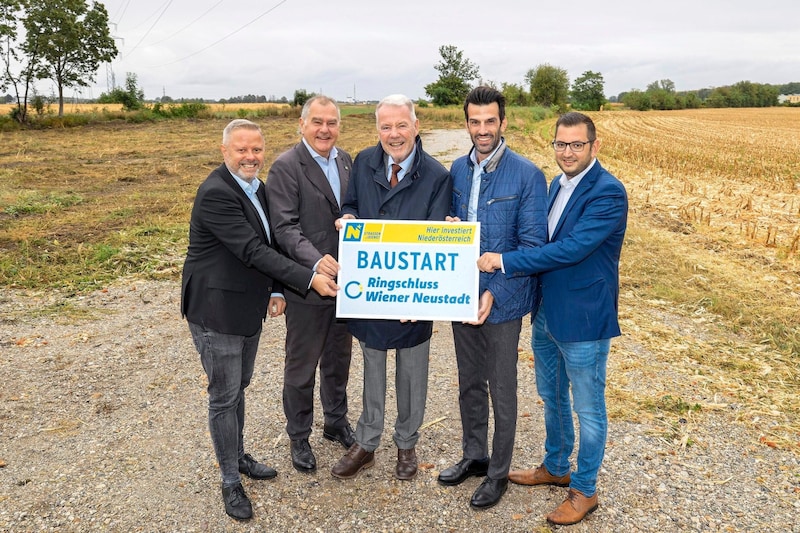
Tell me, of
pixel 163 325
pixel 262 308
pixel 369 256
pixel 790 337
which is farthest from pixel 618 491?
pixel 163 325

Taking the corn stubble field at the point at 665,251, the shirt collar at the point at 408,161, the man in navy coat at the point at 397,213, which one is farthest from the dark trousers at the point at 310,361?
the corn stubble field at the point at 665,251

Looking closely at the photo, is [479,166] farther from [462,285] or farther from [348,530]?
[348,530]

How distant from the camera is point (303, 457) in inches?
166

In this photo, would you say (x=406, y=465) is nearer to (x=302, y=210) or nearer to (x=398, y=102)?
(x=302, y=210)

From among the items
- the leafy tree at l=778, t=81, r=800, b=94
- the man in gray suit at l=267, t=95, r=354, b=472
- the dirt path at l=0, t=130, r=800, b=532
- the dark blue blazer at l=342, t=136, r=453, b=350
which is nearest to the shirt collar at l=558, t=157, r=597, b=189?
the dark blue blazer at l=342, t=136, r=453, b=350

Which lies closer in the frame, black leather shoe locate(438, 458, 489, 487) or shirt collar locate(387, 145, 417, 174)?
shirt collar locate(387, 145, 417, 174)

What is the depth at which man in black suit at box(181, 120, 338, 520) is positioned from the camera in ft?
11.3

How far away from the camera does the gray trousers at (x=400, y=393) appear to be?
393 cm

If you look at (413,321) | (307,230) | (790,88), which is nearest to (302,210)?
(307,230)

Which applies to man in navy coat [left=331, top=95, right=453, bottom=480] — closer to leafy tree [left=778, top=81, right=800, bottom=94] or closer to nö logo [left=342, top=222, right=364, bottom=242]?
nö logo [left=342, top=222, right=364, bottom=242]

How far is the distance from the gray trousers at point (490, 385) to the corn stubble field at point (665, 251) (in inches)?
64.1

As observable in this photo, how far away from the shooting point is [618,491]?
13.0 feet

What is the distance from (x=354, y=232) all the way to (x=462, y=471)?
1859mm

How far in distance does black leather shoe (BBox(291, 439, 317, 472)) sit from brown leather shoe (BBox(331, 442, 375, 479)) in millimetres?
187
